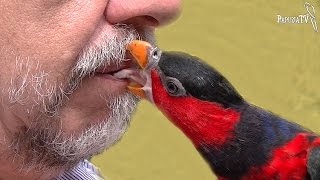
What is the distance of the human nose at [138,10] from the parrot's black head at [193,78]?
0.10 m

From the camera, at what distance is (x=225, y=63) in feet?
8.39

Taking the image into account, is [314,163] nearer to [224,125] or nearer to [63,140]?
[224,125]

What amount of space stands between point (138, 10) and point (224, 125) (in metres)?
0.35

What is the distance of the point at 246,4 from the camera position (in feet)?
8.46

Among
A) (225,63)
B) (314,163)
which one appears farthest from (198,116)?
(225,63)

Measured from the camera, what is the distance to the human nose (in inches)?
40.1

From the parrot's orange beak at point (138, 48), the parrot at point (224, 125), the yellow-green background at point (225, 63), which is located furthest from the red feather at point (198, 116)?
the yellow-green background at point (225, 63)

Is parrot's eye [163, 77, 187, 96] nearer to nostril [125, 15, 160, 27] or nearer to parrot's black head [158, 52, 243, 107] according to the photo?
parrot's black head [158, 52, 243, 107]

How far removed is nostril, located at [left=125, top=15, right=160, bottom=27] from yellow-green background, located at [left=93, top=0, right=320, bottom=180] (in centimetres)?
131

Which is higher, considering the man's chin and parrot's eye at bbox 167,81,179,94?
parrot's eye at bbox 167,81,179,94

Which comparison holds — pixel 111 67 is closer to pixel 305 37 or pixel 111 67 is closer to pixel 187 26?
pixel 187 26

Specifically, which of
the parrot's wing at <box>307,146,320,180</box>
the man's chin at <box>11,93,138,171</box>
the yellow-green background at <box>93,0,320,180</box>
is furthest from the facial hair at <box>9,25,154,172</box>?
the yellow-green background at <box>93,0,320,180</box>

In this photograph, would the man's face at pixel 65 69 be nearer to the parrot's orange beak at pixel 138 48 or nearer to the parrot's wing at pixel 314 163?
the parrot's orange beak at pixel 138 48

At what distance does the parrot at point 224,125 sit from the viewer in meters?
1.14
